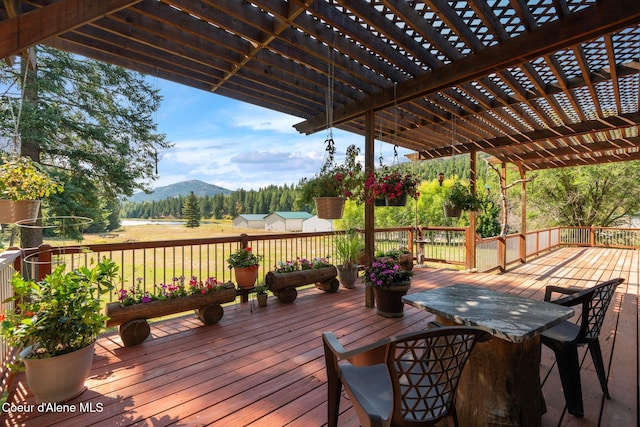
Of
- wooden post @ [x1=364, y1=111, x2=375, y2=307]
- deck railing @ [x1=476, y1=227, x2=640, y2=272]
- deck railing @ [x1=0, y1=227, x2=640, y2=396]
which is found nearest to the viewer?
deck railing @ [x1=0, y1=227, x2=640, y2=396]

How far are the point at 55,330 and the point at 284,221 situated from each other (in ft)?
13.5

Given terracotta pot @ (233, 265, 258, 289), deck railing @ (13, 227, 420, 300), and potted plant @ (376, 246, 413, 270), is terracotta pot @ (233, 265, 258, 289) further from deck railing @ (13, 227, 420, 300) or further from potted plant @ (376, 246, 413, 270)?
potted plant @ (376, 246, 413, 270)

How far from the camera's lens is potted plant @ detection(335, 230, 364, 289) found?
4.95 metres

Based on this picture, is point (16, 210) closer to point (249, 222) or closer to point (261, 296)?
point (261, 296)

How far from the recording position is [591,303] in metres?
1.93

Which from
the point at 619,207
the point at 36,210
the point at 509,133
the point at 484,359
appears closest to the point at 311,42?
the point at 36,210

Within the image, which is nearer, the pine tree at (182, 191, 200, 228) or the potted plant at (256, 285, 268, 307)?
the potted plant at (256, 285, 268, 307)

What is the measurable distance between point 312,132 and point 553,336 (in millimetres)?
3703

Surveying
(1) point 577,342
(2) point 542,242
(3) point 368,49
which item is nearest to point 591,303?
(1) point 577,342

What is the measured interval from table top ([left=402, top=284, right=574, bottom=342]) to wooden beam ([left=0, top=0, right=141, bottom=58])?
240cm

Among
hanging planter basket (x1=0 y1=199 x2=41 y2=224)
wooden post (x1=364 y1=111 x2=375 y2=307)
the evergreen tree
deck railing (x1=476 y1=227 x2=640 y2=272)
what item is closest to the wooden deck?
wooden post (x1=364 y1=111 x2=375 y2=307)

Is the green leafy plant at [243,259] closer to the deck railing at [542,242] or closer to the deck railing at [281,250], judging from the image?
the deck railing at [281,250]

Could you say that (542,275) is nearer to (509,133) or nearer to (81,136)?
(509,133)

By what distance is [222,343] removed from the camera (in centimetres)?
286
